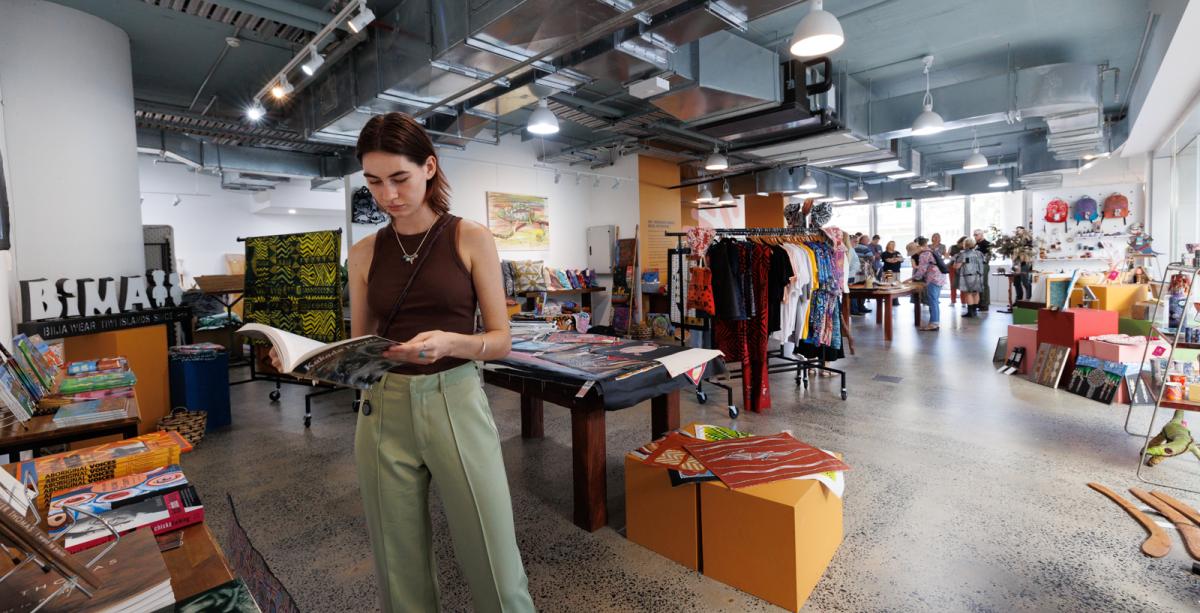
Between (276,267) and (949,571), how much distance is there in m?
5.56

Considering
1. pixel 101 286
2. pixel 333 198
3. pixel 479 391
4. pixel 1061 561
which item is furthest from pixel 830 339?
pixel 333 198

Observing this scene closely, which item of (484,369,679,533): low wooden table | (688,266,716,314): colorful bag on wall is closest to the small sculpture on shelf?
(688,266,716,314): colorful bag on wall

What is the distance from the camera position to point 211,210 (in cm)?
1152

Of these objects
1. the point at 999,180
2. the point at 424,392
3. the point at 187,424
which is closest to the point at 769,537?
the point at 424,392

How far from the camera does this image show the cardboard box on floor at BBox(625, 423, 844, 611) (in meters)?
2.12

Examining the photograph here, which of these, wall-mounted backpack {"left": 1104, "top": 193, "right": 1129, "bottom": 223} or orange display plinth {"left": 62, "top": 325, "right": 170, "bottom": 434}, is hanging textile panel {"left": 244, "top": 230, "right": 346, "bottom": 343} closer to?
orange display plinth {"left": 62, "top": 325, "right": 170, "bottom": 434}

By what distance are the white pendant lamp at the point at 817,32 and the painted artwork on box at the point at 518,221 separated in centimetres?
568

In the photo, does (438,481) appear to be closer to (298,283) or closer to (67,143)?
(298,283)

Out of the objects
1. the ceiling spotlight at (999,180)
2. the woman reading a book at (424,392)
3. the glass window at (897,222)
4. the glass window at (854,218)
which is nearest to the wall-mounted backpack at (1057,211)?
the ceiling spotlight at (999,180)

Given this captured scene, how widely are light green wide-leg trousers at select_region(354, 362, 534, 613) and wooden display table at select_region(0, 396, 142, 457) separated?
1.20 metres

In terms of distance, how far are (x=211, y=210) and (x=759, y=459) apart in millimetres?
12801

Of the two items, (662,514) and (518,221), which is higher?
(518,221)

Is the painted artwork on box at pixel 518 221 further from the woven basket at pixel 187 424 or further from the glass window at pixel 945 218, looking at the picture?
the glass window at pixel 945 218

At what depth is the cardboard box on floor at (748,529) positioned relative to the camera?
212 cm
